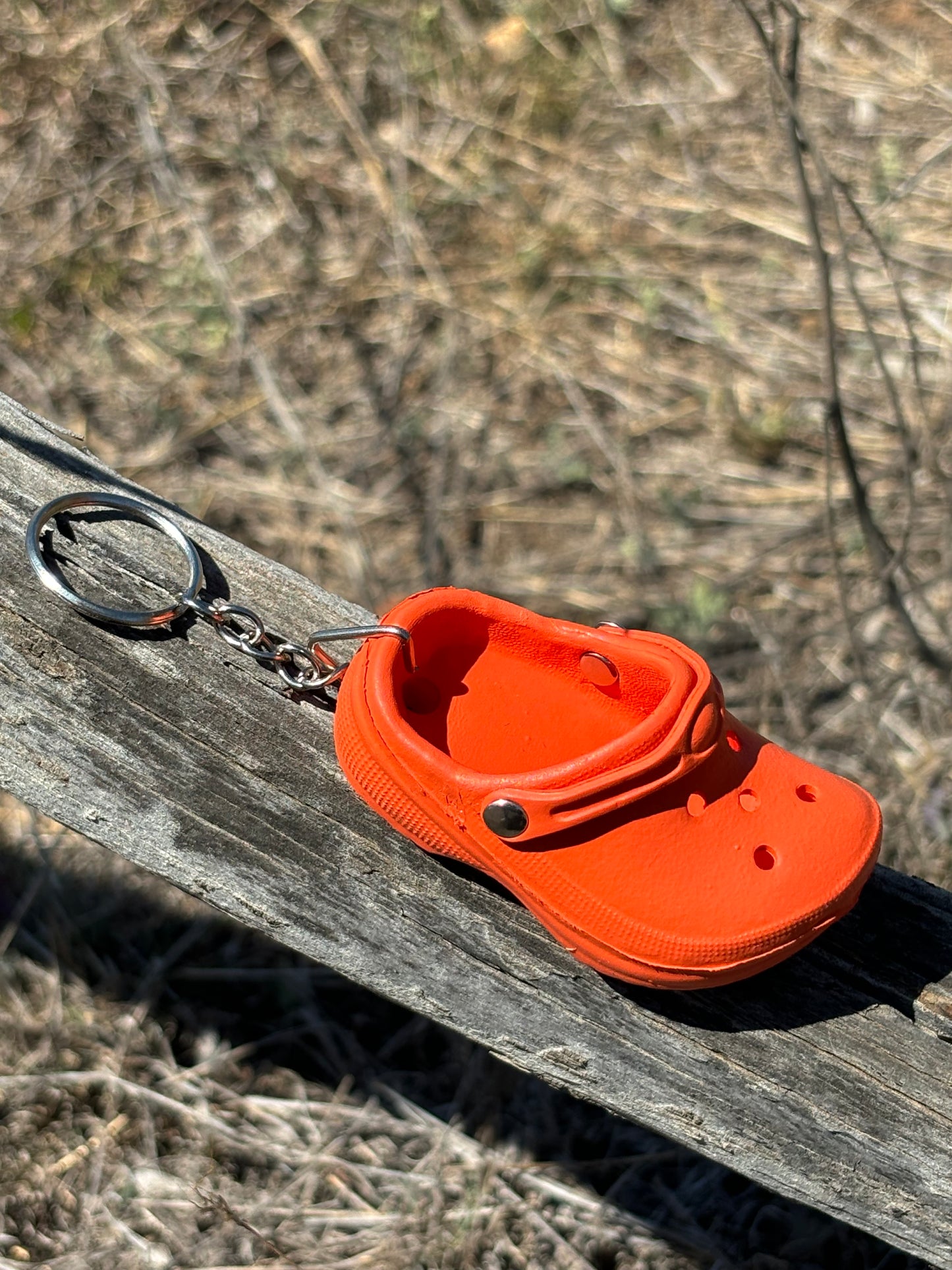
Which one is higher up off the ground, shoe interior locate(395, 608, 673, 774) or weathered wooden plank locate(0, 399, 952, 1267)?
shoe interior locate(395, 608, 673, 774)

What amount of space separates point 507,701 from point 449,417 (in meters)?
2.25

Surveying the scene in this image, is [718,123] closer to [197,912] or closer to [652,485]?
[652,485]

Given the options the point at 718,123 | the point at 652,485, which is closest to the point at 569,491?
the point at 652,485

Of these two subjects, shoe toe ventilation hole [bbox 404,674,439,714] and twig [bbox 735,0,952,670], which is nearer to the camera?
shoe toe ventilation hole [bbox 404,674,439,714]

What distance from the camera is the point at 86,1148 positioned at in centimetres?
211

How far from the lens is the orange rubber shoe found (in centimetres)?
128

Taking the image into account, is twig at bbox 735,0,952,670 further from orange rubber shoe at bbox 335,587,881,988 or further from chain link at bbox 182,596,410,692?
chain link at bbox 182,596,410,692

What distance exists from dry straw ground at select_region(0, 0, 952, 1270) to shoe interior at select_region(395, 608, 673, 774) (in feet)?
3.13

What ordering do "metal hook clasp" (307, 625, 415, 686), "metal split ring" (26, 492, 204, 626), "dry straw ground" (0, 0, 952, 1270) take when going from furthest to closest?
"dry straw ground" (0, 0, 952, 1270)
"metal split ring" (26, 492, 204, 626)
"metal hook clasp" (307, 625, 415, 686)

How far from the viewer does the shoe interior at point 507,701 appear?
1.47m

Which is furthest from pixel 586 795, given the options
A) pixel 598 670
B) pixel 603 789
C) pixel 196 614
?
pixel 196 614

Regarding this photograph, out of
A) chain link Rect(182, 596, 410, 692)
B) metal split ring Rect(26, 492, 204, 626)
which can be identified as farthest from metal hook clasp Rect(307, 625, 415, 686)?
metal split ring Rect(26, 492, 204, 626)

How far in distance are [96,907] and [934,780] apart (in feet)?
6.67

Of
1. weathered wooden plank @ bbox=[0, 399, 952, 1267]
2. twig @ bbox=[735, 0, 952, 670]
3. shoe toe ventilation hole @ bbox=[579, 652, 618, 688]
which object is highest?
twig @ bbox=[735, 0, 952, 670]
